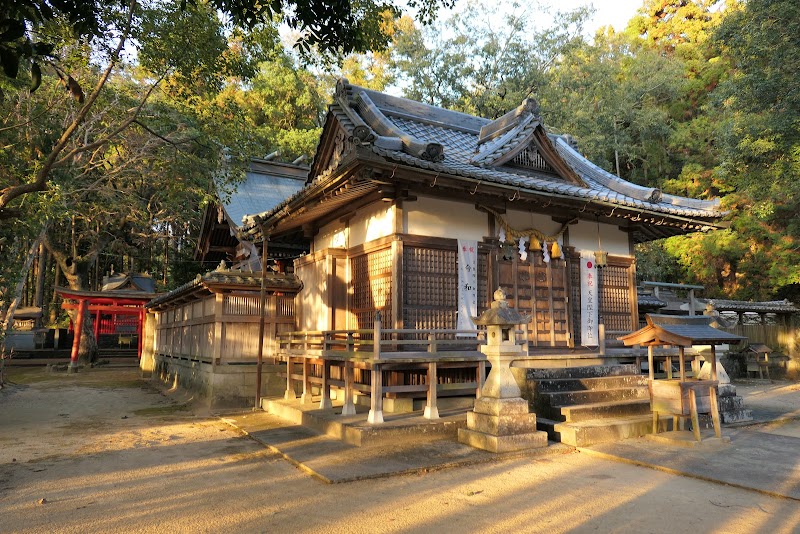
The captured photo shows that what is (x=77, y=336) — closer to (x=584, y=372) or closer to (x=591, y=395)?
(x=584, y=372)

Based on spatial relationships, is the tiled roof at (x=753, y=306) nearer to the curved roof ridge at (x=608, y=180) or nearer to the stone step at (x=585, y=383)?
the curved roof ridge at (x=608, y=180)

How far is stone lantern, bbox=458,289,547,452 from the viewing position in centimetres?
797

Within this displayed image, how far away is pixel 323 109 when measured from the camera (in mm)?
35438

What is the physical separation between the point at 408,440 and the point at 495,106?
24.9 metres

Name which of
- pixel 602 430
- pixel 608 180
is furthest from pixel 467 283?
pixel 608 180

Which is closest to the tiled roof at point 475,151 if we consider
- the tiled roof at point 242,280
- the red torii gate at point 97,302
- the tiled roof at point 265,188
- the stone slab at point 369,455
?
the tiled roof at point 242,280

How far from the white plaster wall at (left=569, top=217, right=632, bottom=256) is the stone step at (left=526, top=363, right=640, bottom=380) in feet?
10.3

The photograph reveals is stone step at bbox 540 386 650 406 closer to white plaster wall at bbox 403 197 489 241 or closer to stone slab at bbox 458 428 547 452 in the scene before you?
stone slab at bbox 458 428 547 452

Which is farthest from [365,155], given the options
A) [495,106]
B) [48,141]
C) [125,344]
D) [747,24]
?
[125,344]

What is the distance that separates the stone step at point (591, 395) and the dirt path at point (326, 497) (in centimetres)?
155

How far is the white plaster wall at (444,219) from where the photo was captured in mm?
10547

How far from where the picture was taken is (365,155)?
8484mm

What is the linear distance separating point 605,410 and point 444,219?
4786 mm

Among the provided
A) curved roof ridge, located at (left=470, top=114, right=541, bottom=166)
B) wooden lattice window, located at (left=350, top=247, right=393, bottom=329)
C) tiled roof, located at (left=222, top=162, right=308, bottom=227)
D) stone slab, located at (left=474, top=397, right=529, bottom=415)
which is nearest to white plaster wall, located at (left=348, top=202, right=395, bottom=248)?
wooden lattice window, located at (left=350, top=247, right=393, bottom=329)
